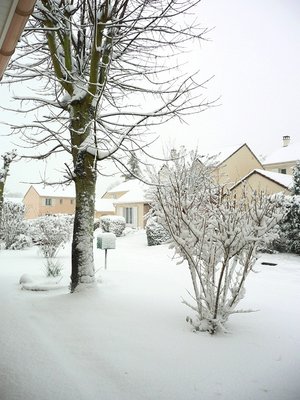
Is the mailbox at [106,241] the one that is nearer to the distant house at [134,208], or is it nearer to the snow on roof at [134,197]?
the distant house at [134,208]

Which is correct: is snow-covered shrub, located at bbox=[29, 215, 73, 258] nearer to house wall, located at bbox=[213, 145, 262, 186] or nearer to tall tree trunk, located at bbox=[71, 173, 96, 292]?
tall tree trunk, located at bbox=[71, 173, 96, 292]

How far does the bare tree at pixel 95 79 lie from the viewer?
6.14m

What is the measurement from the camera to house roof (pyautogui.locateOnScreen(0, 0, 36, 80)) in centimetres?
252

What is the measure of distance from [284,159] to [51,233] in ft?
89.5

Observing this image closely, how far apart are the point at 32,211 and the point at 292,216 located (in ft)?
136

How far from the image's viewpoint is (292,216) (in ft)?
42.4

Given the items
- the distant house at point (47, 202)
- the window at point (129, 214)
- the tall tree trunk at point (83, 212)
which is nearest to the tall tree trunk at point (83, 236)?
the tall tree trunk at point (83, 212)

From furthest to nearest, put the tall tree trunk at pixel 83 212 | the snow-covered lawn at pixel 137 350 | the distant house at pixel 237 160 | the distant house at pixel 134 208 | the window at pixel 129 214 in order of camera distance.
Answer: the window at pixel 129 214 < the distant house at pixel 134 208 < the distant house at pixel 237 160 < the tall tree trunk at pixel 83 212 < the snow-covered lawn at pixel 137 350

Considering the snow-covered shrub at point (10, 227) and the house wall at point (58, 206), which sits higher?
the house wall at point (58, 206)

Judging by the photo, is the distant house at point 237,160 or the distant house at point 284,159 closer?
the distant house at point 237,160

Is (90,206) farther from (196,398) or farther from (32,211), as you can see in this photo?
(32,211)

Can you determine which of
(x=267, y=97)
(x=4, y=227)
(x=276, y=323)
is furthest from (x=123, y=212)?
(x=276, y=323)

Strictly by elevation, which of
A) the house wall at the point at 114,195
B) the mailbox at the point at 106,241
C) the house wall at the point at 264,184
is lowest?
the mailbox at the point at 106,241

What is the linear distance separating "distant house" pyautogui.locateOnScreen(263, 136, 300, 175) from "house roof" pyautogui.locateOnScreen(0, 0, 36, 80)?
3188cm
